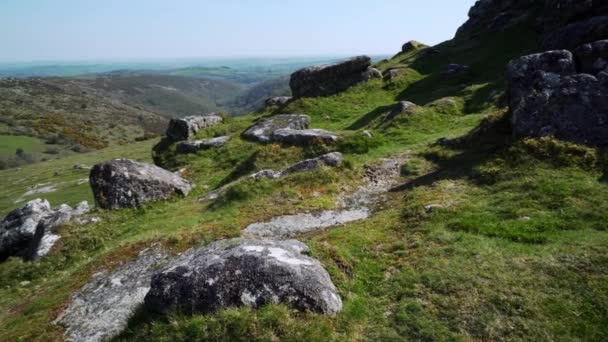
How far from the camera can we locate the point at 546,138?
1738 centimetres

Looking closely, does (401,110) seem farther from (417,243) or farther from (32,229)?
(32,229)

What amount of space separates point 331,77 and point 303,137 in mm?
19522

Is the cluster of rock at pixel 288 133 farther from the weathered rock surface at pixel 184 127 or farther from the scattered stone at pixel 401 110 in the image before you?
the weathered rock surface at pixel 184 127

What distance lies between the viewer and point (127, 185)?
23.8 metres

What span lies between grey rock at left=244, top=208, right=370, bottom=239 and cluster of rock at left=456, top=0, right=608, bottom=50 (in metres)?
23.6

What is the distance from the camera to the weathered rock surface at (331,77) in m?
45.2

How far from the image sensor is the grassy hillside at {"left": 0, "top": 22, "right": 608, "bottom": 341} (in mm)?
9258

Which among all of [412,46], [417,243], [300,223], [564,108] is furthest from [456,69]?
[417,243]

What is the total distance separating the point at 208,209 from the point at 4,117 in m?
213

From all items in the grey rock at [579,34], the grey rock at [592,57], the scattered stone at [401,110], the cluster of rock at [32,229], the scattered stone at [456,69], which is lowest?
the cluster of rock at [32,229]

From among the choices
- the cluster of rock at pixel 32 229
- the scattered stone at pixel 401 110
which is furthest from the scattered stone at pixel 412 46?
the cluster of rock at pixel 32 229

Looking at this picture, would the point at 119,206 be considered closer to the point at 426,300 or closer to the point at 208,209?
the point at 208,209

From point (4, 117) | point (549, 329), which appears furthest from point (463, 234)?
point (4, 117)

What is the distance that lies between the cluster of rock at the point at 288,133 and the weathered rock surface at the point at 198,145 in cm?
208
